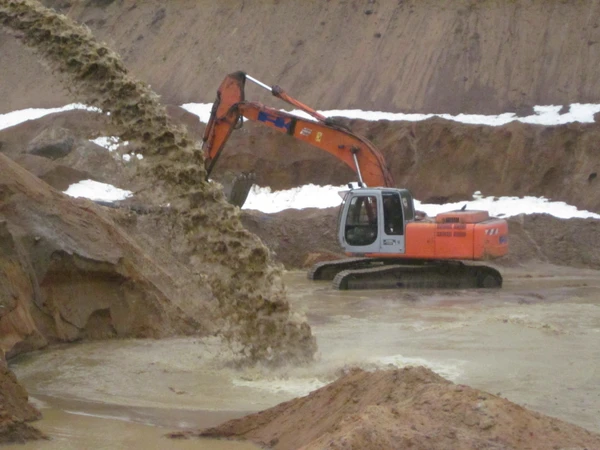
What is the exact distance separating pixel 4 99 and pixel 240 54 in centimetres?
876

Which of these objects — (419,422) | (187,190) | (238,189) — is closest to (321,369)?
(187,190)

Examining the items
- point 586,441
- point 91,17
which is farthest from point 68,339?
point 91,17

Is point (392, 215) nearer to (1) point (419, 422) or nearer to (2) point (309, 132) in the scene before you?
(2) point (309, 132)

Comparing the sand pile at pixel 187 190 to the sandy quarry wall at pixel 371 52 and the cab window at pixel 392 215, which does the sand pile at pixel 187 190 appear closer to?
the cab window at pixel 392 215

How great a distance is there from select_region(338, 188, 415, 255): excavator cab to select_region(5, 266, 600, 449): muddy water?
9.27 ft

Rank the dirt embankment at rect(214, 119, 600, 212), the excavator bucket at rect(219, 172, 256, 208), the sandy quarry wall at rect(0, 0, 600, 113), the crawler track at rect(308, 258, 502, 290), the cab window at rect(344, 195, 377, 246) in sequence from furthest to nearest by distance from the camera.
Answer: the sandy quarry wall at rect(0, 0, 600, 113), the dirt embankment at rect(214, 119, 600, 212), the excavator bucket at rect(219, 172, 256, 208), the cab window at rect(344, 195, 377, 246), the crawler track at rect(308, 258, 502, 290)

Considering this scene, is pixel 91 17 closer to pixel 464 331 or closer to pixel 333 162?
pixel 333 162

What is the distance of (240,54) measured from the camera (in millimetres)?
29969

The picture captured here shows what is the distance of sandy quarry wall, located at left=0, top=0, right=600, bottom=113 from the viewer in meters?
25.5

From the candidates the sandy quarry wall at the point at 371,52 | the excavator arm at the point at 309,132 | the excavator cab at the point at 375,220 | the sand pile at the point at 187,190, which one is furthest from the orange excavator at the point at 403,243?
the sandy quarry wall at the point at 371,52

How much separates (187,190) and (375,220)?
7.63 metres

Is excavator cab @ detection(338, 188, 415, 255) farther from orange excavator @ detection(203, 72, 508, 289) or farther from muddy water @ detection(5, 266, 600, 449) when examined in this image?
muddy water @ detection(5, 266, 600, 449)

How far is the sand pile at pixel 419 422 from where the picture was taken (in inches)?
174

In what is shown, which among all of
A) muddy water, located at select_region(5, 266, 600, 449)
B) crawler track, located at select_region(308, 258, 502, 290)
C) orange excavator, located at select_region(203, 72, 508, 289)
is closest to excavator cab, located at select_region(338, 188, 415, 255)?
orange excavator, located at select_region(203, 72, 508, 289)
